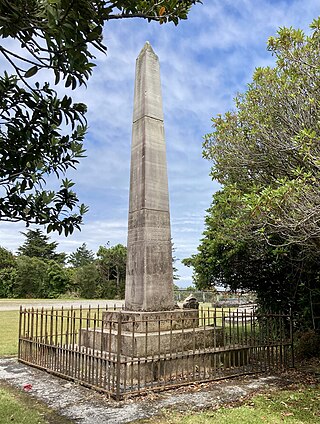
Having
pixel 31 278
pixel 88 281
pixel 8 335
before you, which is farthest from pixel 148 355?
pixel 31 278

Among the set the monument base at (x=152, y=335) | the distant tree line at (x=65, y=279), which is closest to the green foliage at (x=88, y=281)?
the distant tree line at (x=65, y=279)

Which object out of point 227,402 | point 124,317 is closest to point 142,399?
point 227,402

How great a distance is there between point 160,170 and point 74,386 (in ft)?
14.3

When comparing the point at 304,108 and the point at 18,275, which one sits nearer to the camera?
the point at 304,108

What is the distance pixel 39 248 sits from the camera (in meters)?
51.6

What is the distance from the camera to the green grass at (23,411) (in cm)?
488

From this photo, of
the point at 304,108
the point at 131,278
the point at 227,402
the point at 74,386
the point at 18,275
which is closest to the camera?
the point at 227,402

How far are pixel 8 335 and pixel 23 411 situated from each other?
8.58m

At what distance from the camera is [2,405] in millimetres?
5422

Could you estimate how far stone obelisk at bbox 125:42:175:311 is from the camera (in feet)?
24.9

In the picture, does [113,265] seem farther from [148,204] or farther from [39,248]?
[148,204]

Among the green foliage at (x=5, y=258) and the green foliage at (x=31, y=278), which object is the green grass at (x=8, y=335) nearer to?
the green foliage at (x=31, y=278)

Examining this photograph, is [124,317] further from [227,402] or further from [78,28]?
[78,28]

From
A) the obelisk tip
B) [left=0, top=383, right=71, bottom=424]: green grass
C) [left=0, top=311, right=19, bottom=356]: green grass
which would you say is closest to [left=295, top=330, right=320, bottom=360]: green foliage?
[left=0, top=383, right=71, bottom=424]: green grass
